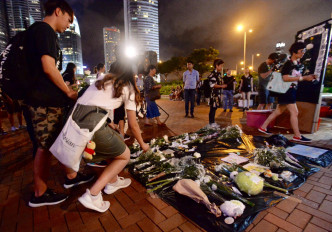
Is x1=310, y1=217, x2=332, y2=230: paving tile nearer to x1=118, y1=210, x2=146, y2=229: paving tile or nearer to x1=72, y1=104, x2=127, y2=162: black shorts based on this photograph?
x1=118, y1=210, x2=146, y2=229: paving tile

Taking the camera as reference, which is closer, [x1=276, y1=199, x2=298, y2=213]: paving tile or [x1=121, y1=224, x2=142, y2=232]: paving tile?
[x1=121, y1=224, x2=142, y2=232]: paving tile

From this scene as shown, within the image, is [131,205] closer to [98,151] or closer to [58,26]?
[98,151]

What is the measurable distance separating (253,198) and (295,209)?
16.6 inches

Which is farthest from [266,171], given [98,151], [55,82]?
[55,82]

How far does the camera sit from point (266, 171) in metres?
2.51

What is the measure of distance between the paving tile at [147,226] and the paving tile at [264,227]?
3.08ft

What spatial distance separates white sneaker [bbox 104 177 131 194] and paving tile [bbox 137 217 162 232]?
2.26ft

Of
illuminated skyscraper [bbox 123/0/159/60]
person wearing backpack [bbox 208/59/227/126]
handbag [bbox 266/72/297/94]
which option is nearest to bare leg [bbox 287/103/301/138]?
handbag [bbox 266/72/297/94]

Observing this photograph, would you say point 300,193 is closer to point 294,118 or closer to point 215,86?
point 294,118

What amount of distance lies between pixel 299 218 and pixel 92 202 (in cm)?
219

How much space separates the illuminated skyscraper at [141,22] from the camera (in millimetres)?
97188

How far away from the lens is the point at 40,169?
2.05 meters

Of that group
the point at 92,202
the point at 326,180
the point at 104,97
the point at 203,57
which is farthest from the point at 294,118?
the point at 203,57

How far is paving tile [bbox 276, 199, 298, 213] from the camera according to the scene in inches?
75.7
